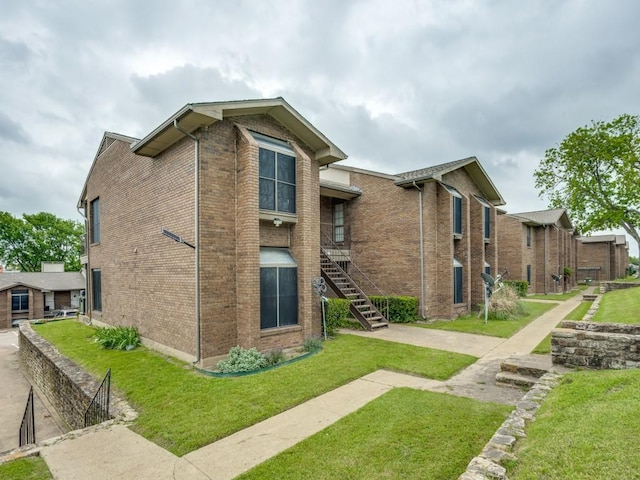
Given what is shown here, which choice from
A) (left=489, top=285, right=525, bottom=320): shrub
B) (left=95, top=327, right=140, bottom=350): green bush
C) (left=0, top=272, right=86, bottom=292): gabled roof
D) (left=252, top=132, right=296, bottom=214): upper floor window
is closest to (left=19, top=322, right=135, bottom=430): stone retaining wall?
(left=95, top=327, right=140, bottom=350): green bush

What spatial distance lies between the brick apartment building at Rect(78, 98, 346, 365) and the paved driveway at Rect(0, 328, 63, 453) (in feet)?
10.6

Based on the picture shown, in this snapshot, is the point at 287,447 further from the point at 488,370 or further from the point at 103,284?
the point at 103,284

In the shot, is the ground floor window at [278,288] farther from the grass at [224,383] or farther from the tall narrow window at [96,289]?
the tall narrow window at [96,289]

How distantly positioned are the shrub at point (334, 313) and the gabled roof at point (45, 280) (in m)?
35.7

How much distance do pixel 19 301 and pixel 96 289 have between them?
2829cm

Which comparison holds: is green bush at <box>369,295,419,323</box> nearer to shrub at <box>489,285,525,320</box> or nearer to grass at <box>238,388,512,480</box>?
shrub at <box>489,285,525,320</box>

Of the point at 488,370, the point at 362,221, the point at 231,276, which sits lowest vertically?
the point at 488,370

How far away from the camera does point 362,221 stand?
52.5 ft

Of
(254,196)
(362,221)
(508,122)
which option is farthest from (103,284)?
(508,122)

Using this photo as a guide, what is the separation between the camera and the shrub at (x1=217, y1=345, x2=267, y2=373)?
7797mm

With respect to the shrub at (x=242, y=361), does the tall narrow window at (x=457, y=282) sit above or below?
above

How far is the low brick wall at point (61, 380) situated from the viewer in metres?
7.67

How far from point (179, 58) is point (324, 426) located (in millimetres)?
12267

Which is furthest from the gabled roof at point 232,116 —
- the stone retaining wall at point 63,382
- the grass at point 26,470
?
the grass at point 26,470
